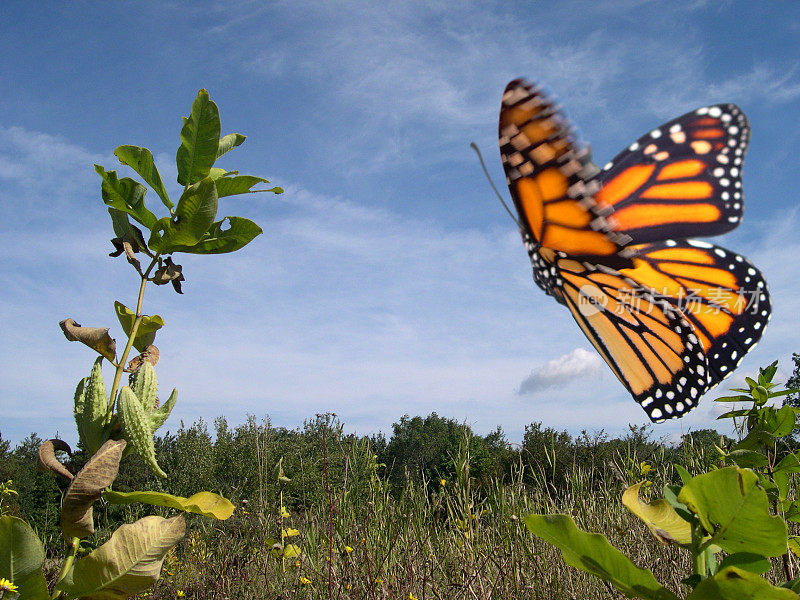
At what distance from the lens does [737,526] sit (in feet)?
1.62

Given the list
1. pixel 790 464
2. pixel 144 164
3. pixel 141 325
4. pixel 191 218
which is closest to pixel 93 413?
pixel 141 325

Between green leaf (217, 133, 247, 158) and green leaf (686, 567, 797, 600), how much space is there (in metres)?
1.27

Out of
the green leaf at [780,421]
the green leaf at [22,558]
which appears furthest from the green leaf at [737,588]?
the green leaf at [22,558]

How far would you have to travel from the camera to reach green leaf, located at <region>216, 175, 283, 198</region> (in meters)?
1.21

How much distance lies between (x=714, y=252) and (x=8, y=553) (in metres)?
1.90

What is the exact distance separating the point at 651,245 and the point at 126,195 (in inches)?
53.6

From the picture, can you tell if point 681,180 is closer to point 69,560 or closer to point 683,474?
point 683,474

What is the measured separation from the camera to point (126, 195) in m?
1.14

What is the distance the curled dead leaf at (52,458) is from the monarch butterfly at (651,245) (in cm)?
95

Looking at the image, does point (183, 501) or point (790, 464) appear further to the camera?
point (790, 464)

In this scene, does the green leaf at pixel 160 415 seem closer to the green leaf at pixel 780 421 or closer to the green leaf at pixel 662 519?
the green leaf at pixel 662 519

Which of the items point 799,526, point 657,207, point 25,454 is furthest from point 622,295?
point 25,454

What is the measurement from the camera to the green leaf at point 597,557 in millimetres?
497

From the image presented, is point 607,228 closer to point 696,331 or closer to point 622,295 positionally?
point 622,295
